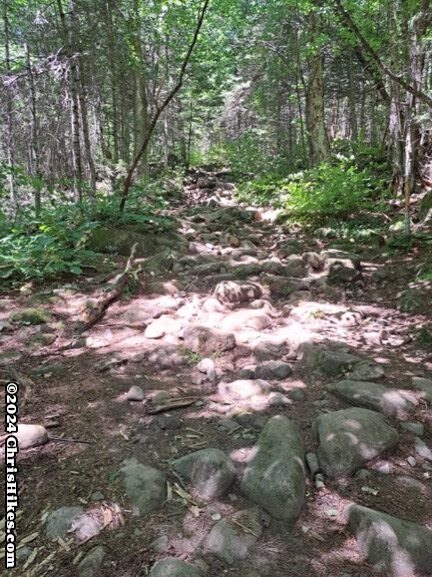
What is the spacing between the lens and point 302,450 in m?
2.62

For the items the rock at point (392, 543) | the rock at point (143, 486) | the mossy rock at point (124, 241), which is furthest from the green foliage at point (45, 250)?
the rock at point (392, 543)

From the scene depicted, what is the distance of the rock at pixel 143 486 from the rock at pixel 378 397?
59.8 inches

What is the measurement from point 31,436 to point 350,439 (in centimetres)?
201

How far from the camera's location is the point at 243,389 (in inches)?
135

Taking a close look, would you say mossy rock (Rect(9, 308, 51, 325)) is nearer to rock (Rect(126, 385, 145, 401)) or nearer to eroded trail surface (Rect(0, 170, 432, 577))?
eroded trail surface (Rect(0, 170, 432, 577))

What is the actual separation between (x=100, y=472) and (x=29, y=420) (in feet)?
2.71

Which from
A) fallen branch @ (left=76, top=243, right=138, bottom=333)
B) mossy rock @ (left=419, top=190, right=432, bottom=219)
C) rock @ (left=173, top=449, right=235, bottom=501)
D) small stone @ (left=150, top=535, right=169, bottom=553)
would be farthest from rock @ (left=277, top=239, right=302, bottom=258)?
small stone @ (left=150, top=535, right=169, bottom=553)

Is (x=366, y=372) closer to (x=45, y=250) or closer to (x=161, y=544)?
(x=161, y=544)

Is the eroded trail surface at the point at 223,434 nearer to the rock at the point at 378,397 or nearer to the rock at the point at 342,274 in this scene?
the rock at the point at 378,397

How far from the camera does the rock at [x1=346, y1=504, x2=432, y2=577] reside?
1948mm

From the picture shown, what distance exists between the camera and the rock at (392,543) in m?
1.95

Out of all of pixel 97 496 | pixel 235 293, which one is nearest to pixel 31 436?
pixel 97 496

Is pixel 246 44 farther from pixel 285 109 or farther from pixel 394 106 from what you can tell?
pixel 394 106

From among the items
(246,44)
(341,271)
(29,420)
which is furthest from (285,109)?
(29,420)
